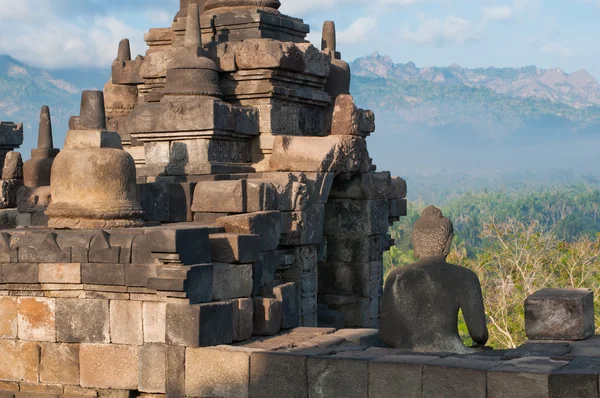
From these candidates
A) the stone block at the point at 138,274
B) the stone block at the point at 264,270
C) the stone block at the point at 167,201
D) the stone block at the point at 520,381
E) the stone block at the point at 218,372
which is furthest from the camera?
the stone block at the point at 167,201

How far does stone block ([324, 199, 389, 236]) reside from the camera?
38.5ft

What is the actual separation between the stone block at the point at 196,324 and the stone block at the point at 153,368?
136 millimetres

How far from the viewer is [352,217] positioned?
11.8 meters

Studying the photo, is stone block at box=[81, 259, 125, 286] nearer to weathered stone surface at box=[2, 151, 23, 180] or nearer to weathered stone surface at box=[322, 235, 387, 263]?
weathered stone surface at box=[322, 235, 387, 263]

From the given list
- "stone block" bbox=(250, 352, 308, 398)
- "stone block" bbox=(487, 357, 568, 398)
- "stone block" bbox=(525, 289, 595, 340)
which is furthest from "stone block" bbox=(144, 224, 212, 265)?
"stone block" bbox=(525, 289, 595, 340)

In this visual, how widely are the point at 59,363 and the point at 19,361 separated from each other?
0.37 m

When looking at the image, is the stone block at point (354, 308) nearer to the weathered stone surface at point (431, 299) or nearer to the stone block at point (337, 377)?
the weathered stone surface at point (431, 299)

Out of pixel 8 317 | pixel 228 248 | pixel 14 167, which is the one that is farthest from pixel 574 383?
pixel 14 167

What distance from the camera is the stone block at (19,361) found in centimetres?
771

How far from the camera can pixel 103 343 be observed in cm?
753

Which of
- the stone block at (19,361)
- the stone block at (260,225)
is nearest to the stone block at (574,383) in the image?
the stone block at (260,225)

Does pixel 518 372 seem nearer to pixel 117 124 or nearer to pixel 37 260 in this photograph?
pixel 37 260

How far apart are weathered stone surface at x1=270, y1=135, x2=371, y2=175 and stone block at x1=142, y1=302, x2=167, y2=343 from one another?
3.42m

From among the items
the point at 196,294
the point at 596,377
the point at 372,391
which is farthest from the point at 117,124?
the point at 596,377
